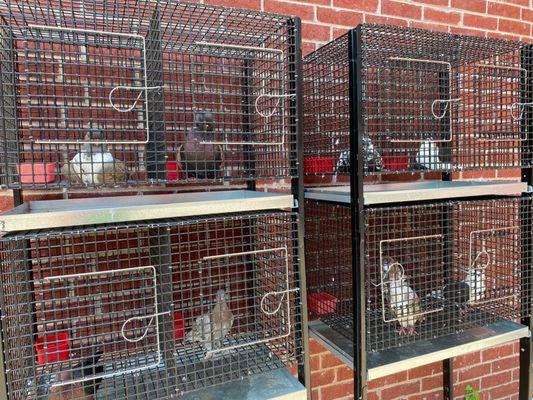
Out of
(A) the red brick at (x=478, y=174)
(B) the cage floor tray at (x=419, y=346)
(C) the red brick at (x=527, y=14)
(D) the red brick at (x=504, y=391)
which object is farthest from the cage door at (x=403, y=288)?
(C) the red brick at (x=527, y=14)

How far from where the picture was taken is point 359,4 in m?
1.78

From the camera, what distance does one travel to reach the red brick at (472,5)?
78.7 inches

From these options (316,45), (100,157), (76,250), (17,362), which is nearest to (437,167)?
(316,45)

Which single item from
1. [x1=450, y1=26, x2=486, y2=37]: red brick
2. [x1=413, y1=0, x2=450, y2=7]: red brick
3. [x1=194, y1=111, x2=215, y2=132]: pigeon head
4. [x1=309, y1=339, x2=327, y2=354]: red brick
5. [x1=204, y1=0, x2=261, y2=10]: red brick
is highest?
[x1=413, y1=0, x2=450, y2=7]: red brick

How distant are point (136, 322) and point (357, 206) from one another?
0.83m

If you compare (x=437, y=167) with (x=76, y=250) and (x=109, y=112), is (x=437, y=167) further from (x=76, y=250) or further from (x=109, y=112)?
(x=76, y=250)

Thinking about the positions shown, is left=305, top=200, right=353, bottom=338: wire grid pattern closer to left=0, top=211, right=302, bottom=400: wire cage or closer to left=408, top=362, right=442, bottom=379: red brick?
left=0, top=211, right=302, bottom=400: wire cage

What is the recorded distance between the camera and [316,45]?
5.60 ft

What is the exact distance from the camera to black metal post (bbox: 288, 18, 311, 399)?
115cm

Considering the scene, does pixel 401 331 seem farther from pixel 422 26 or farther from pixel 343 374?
pixel 422 26

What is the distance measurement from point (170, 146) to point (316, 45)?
79 cm

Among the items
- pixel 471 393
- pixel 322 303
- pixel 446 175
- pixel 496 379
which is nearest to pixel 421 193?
pixel 322 303

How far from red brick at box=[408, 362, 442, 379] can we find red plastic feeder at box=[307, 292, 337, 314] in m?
0.81

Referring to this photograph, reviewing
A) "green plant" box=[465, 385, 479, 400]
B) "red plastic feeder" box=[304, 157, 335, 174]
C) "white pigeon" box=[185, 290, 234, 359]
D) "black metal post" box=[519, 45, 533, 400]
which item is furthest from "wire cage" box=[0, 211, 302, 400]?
"green plant" box=[465, 385, 479, 400]
